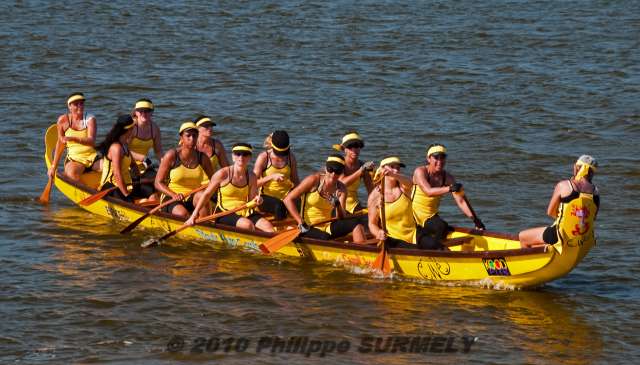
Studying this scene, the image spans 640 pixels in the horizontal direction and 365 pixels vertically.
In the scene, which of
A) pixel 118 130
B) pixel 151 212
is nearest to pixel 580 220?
pixel 151 212

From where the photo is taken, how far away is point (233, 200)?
18.8 metres

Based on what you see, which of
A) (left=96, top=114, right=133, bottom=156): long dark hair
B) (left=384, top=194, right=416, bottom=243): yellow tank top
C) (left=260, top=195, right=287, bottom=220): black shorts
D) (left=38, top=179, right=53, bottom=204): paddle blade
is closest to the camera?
(left=384, top=194, right=416, bottom=243): yellow tank top

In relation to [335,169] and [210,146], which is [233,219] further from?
[335,169]

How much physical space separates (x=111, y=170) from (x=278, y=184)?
312 cm

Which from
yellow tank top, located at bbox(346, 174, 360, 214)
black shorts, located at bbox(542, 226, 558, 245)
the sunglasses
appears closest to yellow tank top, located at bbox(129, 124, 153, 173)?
yellow tank top, located at bbox(346, 174, 360, 214)

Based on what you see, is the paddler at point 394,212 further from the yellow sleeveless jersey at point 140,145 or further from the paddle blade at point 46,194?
the paddle blade at point 46,194

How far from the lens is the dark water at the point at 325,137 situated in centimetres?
1555

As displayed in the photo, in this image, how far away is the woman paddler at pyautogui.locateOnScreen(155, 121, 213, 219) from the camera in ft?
63.1

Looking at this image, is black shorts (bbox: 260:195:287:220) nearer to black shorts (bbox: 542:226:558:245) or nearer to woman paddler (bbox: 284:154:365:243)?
woman paddler (bbox: 284:154:365:243)

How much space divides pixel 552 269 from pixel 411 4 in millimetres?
26822

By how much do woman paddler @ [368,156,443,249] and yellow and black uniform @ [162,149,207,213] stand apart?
332cm

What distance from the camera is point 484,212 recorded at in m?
21.6

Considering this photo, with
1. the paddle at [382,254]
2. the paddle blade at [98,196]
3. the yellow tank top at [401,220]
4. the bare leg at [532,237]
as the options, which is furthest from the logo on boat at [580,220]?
the paddle blade at [98,196]

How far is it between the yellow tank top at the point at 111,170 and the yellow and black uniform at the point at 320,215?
3617 millimetres
